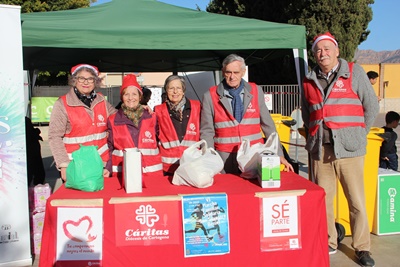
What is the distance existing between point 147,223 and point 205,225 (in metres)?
0.36

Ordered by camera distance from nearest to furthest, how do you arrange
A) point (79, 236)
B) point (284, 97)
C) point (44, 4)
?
point (79, 236) → point (44, 4) → point (284, 97)

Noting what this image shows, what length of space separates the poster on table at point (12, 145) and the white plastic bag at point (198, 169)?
4.75 feet

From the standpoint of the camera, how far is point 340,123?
10.2 feet

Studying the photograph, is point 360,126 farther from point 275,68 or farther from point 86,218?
point 275,68

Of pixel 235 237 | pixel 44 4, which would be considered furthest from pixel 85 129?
pixel 44 4

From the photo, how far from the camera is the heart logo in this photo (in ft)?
7.70

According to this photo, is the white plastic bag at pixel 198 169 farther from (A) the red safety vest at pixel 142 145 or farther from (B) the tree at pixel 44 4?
(B) the tree at pixel 44 4

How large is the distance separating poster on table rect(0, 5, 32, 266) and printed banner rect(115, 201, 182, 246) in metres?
1.34

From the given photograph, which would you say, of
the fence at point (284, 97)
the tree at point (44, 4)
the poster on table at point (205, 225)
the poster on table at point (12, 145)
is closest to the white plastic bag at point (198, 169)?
the poster on table at point (205, 225)

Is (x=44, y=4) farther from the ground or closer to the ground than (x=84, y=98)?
farther from the ground

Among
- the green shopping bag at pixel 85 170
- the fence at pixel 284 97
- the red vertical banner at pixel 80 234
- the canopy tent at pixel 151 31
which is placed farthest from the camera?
the fence at pixel 284 97

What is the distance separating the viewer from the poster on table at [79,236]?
7.70 ft

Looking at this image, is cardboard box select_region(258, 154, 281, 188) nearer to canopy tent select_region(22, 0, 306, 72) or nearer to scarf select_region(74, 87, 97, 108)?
scarf select_region(74, 87, 97, 108)

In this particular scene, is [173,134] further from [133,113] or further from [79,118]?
[79,118]
